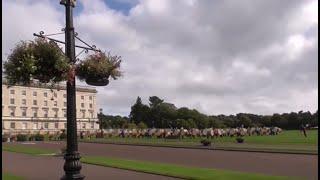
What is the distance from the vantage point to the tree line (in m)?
140

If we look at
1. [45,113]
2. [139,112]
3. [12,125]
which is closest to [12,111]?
[12,125]

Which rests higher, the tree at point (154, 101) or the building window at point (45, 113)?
the tree at point (154, 101)

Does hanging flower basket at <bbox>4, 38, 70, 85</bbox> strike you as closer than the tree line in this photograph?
Yes

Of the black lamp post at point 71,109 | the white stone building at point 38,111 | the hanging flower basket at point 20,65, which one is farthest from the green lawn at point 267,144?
the white stone building at point 38,111

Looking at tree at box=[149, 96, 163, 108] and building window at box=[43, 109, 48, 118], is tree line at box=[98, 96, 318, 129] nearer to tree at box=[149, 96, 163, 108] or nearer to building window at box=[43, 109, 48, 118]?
tree at box=[149, 96, 163, 108]

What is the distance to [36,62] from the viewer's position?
408 inches

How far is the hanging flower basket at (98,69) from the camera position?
1135cm

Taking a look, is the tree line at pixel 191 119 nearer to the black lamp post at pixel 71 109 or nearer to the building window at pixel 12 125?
the building window at pixel 12 125

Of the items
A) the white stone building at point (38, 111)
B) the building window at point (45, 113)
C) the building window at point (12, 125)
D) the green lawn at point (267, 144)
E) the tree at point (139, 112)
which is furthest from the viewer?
the tree at point (139, 112)

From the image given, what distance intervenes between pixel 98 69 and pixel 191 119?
142089 millimetres

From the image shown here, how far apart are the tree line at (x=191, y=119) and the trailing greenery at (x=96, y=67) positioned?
120 m

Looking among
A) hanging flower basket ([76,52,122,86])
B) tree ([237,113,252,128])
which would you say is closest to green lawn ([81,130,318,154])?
hanging flower basket ([76,52,122,86])

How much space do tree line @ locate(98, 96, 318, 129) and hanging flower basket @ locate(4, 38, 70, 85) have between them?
12119cm

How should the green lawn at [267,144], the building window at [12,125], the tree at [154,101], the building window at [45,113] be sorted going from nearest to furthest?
the green lawn at [267,144], the building window at [12,125], the building window at [45,113], the tree at [154,101]
